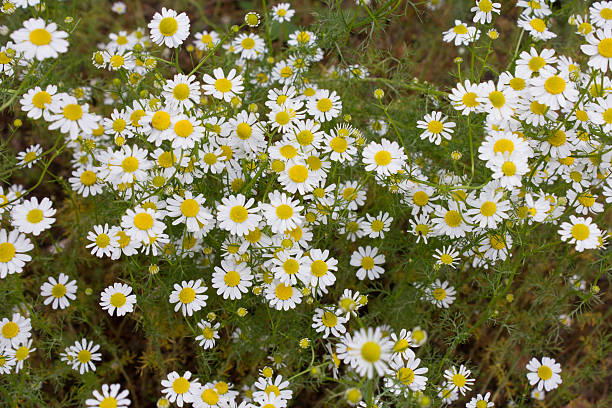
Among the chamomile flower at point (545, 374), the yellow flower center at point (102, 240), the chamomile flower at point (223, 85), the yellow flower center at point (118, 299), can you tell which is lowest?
the chamomile flower at point (545, 374)

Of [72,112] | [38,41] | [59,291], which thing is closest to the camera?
[38,41]

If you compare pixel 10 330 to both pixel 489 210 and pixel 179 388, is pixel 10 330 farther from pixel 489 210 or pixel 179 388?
pixel 489 210

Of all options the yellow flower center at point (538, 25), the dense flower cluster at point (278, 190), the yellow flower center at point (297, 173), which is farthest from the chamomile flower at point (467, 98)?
the yellow flower center at point (297, 173)

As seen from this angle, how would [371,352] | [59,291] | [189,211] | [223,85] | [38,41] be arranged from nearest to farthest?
[371,352] → [38,41] → [189,211] → [223,85] → [59,291]

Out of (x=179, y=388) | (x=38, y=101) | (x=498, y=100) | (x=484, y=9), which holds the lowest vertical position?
(x=179, y=388)

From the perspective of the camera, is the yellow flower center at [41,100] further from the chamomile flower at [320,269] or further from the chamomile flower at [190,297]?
the chamomile flower at [320,269]

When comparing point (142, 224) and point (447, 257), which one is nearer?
point (142, 224)

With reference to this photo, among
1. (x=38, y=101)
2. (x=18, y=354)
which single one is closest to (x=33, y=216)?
(x=38, y=101)

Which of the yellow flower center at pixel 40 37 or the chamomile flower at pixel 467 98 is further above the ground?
the yellow flower center at pixel 40 37
